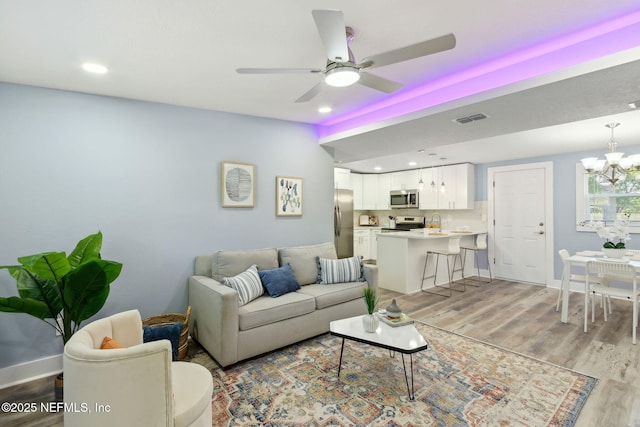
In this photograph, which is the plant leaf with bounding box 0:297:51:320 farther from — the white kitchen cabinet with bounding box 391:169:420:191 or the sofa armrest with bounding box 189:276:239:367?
the white kitchen cabinet with bounding box 391:169:420:191

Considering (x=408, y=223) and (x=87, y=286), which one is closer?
(x=87, y=286)

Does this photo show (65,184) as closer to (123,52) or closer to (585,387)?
(123,52)

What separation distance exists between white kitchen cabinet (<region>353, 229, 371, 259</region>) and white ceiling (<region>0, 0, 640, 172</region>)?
4.46m

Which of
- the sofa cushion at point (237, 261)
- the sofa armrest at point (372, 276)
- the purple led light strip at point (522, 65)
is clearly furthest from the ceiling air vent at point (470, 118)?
the sofa cushion at point (237, 261)

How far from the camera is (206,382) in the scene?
166 cm

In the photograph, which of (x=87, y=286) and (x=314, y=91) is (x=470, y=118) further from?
(x=87, y=286)

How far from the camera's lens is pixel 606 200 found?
4992 millimetres

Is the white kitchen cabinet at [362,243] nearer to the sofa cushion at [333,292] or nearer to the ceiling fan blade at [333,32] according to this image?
the sofa cushion at [333,292]

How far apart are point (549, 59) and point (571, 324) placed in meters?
3.20

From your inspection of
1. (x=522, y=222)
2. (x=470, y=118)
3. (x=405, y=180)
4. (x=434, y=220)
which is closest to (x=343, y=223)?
(x=405, y=180)

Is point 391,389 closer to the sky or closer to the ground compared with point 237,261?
closer to the ground

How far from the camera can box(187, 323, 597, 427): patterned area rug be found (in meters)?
1.99

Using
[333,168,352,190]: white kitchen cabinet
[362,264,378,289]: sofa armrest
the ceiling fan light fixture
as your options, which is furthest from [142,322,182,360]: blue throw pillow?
[333,168,352,190]: white kitchen cabinet

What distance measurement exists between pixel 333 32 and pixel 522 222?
5.93 m
